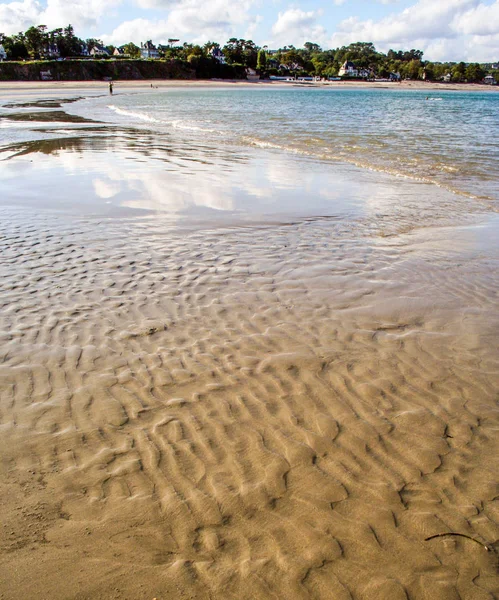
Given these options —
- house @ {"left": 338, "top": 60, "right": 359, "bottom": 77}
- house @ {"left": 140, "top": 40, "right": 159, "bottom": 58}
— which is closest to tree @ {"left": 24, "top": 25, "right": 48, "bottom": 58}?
house @ {"left": 140, "top": 40, "right": 159, "bottom": 58}

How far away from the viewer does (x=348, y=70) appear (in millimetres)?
195000

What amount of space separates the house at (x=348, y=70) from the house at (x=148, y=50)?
7967 cm

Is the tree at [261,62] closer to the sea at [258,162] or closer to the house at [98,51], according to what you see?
the house at [98,51]

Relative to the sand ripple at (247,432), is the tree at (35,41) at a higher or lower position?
higher

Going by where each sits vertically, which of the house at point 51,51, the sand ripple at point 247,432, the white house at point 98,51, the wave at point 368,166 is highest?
the white house at point 98,51

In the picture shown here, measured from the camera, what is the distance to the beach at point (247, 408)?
2373 millimetres

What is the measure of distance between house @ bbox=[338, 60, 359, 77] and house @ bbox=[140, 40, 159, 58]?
79.7 m

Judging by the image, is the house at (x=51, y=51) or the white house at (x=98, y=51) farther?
the white house at (x=98, y=51)

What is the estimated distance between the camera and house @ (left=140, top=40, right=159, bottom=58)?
173m

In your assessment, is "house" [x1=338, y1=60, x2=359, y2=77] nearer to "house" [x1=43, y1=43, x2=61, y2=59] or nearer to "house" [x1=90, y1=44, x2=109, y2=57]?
"house" [x1=90, y1=44, x2=109, y2=57]

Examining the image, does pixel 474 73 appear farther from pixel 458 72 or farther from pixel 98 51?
pixel 98 51

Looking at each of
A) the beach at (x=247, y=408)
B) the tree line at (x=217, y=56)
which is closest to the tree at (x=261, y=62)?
the tree line at (x=217, y=56)

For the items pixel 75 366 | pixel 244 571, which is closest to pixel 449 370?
pixel 244 571

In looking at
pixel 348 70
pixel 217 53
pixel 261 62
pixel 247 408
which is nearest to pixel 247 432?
pixel 247 408
